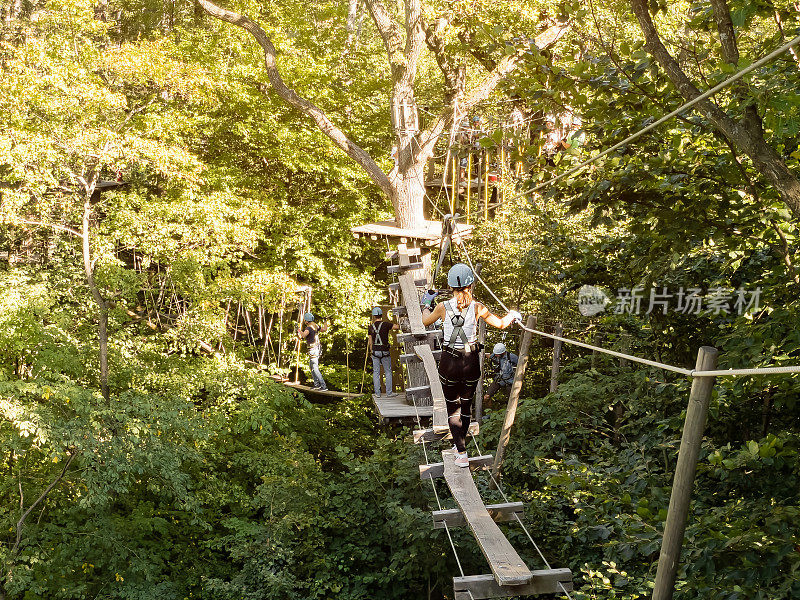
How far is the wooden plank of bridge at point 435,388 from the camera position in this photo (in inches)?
235

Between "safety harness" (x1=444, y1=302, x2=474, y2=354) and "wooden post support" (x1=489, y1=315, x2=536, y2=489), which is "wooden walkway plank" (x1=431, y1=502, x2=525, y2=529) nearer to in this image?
"safety harness" (x1=444, y1=302, x2=474, y2=354)

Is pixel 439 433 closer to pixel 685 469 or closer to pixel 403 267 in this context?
pixel 403 267

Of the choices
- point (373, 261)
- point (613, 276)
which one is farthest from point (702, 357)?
point (373, 261)

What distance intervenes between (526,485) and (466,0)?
7412mm

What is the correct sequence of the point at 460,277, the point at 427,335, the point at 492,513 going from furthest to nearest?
the point at 427,335 → the point at 460,277 → the point at 492,513

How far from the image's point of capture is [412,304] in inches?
299

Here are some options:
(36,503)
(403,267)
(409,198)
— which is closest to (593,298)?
(403,267)

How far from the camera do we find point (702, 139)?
4836 millimetres

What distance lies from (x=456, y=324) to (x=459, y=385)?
0.51 meters

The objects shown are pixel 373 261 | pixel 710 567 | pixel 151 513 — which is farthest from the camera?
pixel 373 261

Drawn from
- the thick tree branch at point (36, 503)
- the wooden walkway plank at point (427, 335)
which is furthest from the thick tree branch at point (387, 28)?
the thick tree branch at point (36, 503)

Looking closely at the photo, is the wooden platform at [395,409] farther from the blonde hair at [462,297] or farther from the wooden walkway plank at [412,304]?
the blonde hair at [462,297]

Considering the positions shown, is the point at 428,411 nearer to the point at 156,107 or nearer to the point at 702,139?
the point at 702,139

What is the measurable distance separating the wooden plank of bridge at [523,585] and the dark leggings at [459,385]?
151cm
